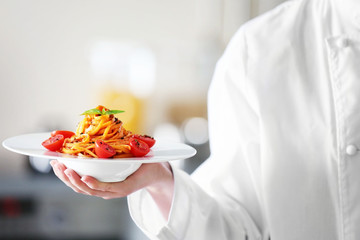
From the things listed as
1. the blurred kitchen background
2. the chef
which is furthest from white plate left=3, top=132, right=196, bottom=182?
the blurred kitchen background

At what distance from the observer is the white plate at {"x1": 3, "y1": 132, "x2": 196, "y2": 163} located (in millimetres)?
617

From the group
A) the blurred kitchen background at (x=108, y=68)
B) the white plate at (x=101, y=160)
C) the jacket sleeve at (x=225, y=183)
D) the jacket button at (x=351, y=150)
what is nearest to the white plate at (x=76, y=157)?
the white plate at (x=101, y=160)

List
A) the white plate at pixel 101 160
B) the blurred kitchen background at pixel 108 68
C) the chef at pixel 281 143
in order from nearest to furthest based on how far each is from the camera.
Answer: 1. the white plate at pixel 101 160
2. the chef at pixel 281 143
3. the blurred kitchen background at pixel 108 68

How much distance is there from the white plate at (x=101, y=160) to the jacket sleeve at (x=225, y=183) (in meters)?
0.17

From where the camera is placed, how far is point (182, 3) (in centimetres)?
208

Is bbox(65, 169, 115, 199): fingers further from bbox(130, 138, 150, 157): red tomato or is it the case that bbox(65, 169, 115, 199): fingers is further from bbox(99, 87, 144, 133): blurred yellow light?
bbox(99, 87, 144, 133): blurred yellow light

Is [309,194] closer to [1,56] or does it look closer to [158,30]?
[158,30]

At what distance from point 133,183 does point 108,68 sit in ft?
4.82

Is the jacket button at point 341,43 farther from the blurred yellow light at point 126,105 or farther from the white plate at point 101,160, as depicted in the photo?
the blurred yellow light at point 126,105

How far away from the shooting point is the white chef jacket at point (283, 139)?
33.1 inches

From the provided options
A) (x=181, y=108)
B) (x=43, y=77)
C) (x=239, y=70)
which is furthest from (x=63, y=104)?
(x=239, y=70)

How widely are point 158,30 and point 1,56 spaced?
687 millimetres

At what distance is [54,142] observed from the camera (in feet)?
2.28

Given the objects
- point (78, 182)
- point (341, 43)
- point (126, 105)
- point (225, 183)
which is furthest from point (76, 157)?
point (126, 105)
